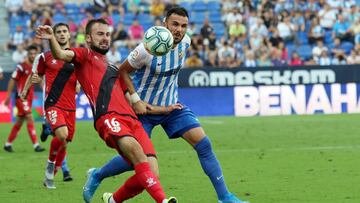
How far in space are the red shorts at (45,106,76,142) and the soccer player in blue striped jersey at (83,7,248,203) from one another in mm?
2223

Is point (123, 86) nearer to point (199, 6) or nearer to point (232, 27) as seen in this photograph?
point (232, 27)

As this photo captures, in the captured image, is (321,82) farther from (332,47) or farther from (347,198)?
(347,198)

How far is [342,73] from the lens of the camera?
85.9 ft

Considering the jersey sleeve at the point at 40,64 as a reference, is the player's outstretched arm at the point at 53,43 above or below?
above

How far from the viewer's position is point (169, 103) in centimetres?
1025

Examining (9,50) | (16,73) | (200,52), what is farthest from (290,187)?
(9,50)

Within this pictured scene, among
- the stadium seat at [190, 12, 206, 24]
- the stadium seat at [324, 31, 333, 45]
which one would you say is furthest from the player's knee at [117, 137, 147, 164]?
the stadium seat at [190, 12, 206, 24]

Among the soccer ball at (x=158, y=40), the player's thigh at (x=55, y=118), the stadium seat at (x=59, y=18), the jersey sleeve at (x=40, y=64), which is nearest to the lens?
the soccer ball at (x=158, y=40)

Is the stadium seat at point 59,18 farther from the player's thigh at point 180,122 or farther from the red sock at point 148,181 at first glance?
the red sock at point 148,181

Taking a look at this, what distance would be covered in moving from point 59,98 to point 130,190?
364 cm

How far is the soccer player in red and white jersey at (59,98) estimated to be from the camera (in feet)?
40.4

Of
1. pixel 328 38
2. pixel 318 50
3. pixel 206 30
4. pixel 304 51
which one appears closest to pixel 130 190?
pixel 318 50

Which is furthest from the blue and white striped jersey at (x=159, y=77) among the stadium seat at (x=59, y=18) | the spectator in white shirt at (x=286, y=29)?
the stadium seat at (x=59, y=18)

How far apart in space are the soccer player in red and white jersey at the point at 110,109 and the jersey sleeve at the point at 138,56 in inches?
16.9
